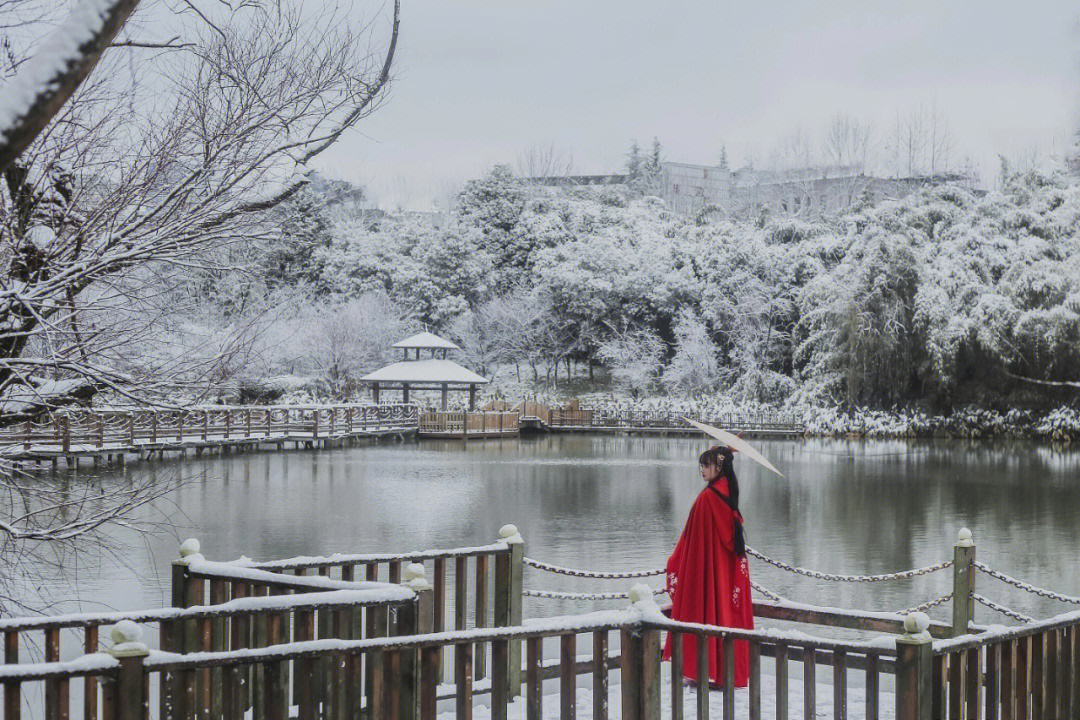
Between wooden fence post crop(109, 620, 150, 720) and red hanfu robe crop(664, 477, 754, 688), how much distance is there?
10.9 feet

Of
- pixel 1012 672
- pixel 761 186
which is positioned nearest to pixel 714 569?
pixel 1012 672

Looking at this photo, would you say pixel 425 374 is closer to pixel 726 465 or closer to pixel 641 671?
pixel 726 465

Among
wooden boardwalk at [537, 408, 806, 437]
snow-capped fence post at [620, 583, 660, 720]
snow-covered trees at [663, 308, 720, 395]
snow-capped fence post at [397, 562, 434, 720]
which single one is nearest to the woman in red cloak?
snow-capped fence post at [620, 583, 660, 720]

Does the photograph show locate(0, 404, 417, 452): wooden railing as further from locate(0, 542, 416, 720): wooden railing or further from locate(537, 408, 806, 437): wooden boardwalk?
locate(0, 542, 416, 720): wooden railing

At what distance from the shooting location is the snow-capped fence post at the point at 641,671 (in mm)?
3908

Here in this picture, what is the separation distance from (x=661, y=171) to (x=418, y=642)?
6394 centimetres

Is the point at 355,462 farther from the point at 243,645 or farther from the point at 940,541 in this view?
the point at 243,645

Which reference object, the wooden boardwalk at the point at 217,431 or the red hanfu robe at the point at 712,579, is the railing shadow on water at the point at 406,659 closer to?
the red hanfu robe at the point at 712,579

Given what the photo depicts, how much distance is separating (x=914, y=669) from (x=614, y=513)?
1357 centimetres

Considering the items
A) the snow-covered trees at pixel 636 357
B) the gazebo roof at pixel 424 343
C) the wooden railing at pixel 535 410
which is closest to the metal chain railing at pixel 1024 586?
→ the gazebo roof at pixel 424 343

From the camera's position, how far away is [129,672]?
3096 millimetres

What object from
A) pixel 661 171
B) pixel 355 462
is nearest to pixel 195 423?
pixel 355 462

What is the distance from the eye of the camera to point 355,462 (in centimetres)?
2717

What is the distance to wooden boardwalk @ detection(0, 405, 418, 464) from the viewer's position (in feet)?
80.0
